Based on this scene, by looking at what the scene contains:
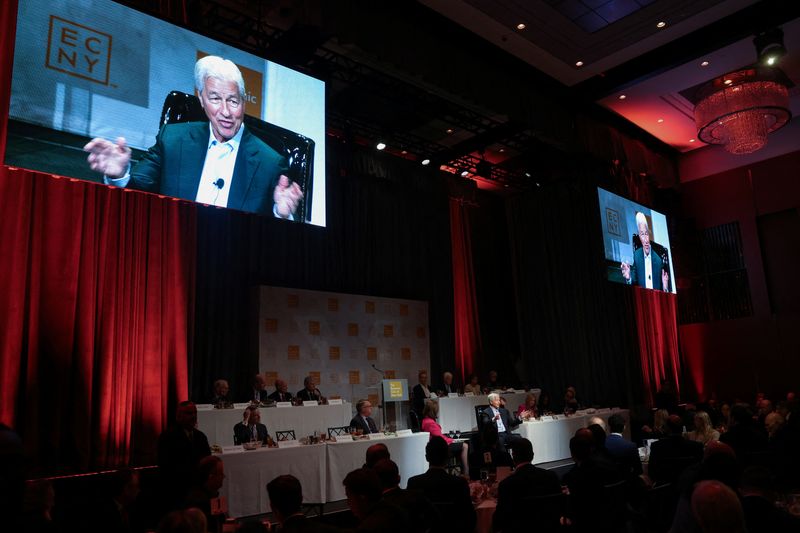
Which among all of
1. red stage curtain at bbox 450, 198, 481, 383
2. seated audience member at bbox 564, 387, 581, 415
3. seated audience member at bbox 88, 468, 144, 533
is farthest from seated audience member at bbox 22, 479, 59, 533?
red stage curtain at bbox 450, 198, 481, 383

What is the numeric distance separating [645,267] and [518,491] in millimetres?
8084

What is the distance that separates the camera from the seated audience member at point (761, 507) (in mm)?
2462

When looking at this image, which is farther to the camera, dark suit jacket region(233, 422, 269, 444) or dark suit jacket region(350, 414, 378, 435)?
dark suit jacket region(350, 414, 378, 435)

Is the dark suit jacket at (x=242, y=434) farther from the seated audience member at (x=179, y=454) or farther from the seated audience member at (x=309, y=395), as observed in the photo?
the seated audience member at (x=179, y=454)

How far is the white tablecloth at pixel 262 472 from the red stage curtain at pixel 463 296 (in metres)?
6.26

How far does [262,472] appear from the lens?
5.28 metres

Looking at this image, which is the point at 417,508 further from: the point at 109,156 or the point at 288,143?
the point at 288,143

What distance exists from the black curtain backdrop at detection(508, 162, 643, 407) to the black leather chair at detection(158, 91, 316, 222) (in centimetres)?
760

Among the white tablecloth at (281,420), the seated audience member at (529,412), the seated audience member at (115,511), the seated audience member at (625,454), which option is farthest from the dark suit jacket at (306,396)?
the seated audience member at (625,454)

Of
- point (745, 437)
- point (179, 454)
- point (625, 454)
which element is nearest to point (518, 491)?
point (625, 454)

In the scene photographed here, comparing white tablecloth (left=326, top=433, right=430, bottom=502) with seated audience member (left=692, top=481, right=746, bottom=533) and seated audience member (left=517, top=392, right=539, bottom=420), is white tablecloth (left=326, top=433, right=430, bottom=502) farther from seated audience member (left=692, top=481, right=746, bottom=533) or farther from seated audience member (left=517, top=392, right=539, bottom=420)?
seated audience member (left=692, top=481, right=746, bottom=533)

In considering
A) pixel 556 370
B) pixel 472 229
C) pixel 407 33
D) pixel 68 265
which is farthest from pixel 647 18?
pixel 68 265

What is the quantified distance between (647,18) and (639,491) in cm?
645

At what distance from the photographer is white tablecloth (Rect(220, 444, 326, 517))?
5070 mm
